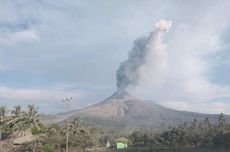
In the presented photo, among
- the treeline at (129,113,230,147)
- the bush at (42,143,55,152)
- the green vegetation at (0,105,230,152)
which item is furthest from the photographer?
the treeline at (129,113,230,147)

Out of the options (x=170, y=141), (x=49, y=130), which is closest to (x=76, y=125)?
(x=49, y=130)

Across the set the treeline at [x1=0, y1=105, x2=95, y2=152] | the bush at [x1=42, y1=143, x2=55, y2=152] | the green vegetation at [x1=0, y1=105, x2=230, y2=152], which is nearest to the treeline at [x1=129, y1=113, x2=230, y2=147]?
the green vegetation at [x1=0, y1=105, x2=230, y2=152]

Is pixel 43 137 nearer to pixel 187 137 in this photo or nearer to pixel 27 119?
pixel 27 119

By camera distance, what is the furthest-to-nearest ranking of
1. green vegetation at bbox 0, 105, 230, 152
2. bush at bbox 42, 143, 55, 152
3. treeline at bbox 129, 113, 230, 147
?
treeline at bbox 129, 113, 230, 147 → green vegetation at bbox 0, 105, 230, 152 → bush at bbox 42, 143, 55, 152

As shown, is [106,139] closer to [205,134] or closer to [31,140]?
[205,134]

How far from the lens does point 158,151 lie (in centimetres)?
8794

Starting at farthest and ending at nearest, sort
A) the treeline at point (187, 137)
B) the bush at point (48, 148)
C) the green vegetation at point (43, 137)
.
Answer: the treeline at point (187, 137) < the green vegetation at point (43, 137) < the bush at point (48, 148)

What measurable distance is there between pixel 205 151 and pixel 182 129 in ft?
101

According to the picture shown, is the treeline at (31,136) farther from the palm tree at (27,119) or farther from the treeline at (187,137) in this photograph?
the treeline at (187,137)

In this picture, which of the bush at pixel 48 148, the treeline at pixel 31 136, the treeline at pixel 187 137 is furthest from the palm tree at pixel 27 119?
the treeline at pixel 187 137

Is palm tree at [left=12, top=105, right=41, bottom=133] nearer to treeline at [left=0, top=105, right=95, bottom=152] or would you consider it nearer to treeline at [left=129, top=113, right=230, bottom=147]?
treeline at [left=0, top=105, right=95, bottom=152]

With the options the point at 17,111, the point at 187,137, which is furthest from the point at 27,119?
the point at 187,137

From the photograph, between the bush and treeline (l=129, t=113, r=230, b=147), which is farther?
treeline (l=129, t=113, r=230, b=147)

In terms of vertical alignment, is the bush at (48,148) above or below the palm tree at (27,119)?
below
